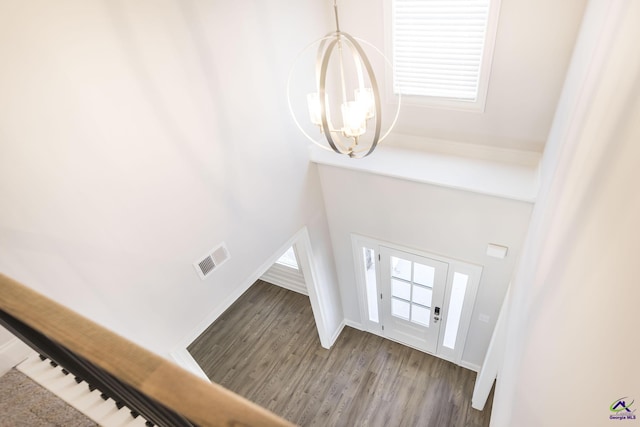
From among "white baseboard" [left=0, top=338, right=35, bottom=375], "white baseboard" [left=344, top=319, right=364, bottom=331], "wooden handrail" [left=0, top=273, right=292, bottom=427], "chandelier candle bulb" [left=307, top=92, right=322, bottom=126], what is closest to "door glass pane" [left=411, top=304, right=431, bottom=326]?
"white baseboard" [left=344, top=319, right=364, bottom=331]

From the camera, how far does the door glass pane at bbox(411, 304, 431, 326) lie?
15.0 feet

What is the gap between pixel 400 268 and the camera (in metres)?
4.35

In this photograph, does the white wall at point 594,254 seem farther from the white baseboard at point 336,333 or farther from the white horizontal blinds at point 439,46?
the white baseboard at point 336,333

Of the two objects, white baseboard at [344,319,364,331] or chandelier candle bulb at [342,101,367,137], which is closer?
chandelier candle bulb at [342,101,367,137]

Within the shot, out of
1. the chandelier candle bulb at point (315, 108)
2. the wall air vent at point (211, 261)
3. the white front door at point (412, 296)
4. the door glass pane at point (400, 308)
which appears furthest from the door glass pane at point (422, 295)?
the chandelier candle bulb at point (315, 108)

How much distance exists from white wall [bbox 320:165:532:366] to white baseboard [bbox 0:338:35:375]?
9.50 feet

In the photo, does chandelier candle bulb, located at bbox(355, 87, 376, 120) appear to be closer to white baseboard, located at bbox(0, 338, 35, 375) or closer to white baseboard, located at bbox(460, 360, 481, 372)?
white baseboard, located at bbox(0, 338, 35, 375)

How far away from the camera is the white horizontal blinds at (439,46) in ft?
9.27

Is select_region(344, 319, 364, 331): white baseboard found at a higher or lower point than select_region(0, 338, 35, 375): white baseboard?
lower

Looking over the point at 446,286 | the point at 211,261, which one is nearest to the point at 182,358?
the point at 211,261

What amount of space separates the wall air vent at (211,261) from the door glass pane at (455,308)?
8.26ft

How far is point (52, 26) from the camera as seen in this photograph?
1.75 m

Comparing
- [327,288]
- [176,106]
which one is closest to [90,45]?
[176,106]

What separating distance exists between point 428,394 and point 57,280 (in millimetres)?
4254
